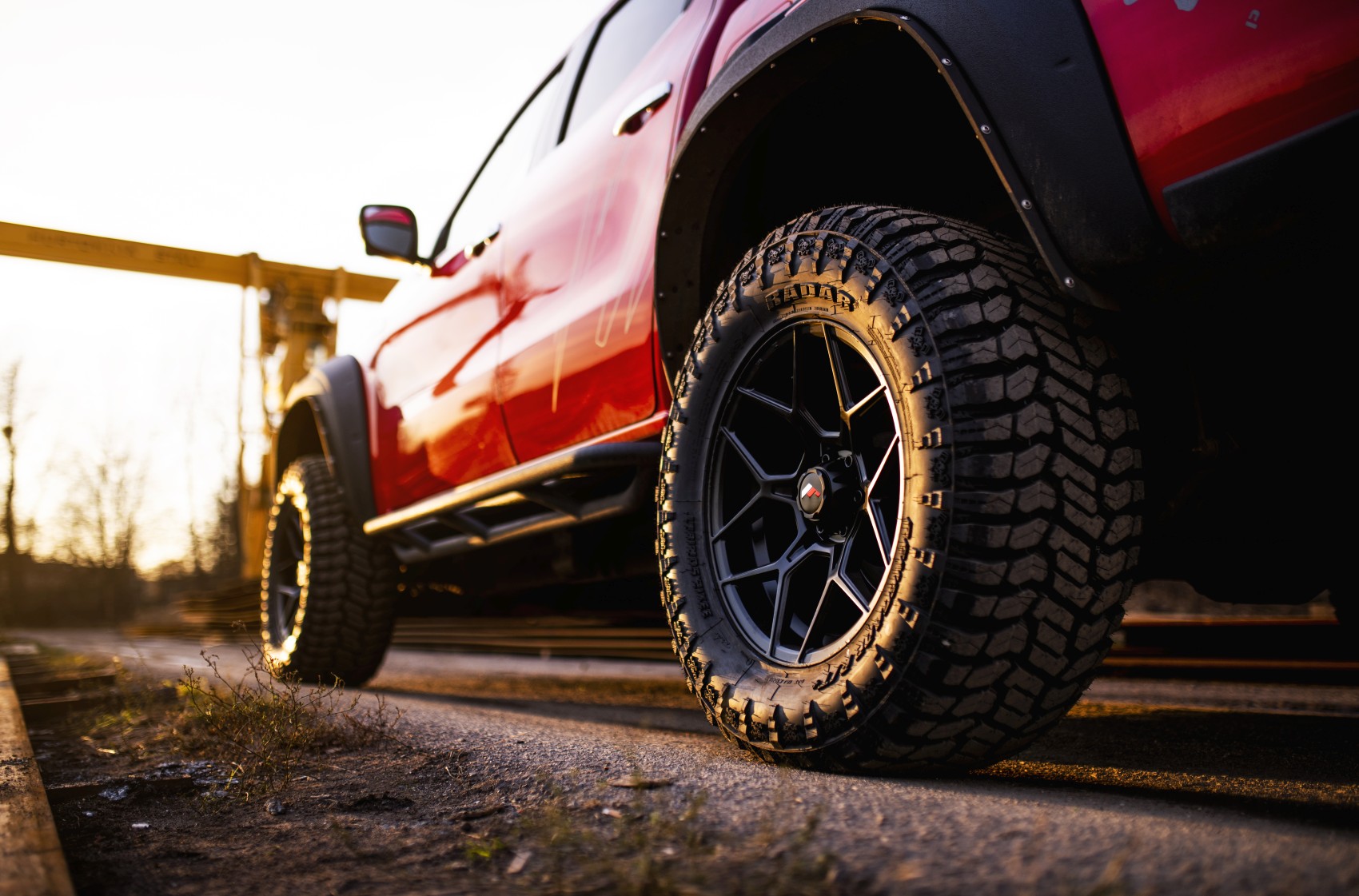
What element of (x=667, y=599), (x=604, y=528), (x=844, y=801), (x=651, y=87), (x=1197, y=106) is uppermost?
(x=651, y=87)

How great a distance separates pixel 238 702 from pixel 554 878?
1424 millimetres

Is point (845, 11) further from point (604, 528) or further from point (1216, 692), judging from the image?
point (1216, 692)

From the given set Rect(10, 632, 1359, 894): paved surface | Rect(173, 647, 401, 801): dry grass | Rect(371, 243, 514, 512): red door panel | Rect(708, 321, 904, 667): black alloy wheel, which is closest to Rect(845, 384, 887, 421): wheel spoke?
Rect(708, 321, 904, 667): black alloy wheel

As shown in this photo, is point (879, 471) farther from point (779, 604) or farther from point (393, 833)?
point (393, 833)

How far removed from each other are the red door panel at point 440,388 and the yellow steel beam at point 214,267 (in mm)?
7060

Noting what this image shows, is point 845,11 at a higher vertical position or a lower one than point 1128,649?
higher

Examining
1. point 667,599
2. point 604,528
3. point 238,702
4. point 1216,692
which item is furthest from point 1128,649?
point 238,702

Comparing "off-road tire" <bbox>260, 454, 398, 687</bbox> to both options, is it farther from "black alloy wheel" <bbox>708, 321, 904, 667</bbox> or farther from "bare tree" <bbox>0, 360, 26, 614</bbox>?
"bare tree" <bbox>0, 360, 26, 614</bbox>

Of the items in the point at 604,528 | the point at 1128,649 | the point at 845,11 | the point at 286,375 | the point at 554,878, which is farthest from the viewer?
the point at 286,375

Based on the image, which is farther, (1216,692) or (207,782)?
(1216,692)

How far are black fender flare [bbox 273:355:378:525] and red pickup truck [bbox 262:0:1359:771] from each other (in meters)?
1.25

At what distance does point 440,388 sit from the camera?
3.09 m

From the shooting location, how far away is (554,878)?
987mm

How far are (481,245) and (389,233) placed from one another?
643 millimetres
